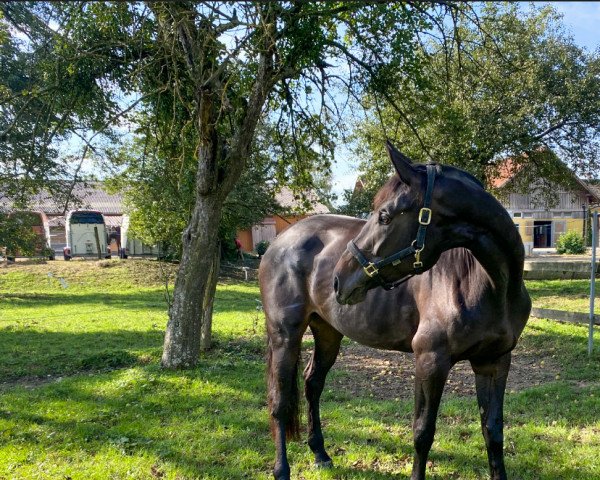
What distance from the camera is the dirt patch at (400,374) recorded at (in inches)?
216

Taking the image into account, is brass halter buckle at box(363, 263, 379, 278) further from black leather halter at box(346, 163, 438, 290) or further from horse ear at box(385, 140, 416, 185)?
horse ear at box(385, 140, 416, 185)

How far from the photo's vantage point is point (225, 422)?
4379mm

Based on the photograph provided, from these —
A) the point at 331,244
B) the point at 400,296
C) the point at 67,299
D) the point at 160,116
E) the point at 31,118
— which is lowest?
the point at 67,299

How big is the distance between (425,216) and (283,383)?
1.82 meters

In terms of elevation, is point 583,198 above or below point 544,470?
above

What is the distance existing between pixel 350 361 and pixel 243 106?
3.95 meters

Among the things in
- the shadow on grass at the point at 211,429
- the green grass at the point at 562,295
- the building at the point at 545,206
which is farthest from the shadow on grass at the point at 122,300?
the building at the point at 545,206

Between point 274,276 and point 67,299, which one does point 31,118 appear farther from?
point 274,276

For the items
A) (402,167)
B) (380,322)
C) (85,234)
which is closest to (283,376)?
(380,322)

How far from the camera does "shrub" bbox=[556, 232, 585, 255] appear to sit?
24344 mm

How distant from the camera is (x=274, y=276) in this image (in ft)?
12.1

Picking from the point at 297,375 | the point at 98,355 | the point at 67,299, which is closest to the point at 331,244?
the point at 297,375

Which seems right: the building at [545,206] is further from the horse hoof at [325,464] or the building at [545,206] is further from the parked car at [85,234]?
the parked car at [85,234]

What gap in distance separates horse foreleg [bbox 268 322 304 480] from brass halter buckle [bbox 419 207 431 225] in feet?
5.14
